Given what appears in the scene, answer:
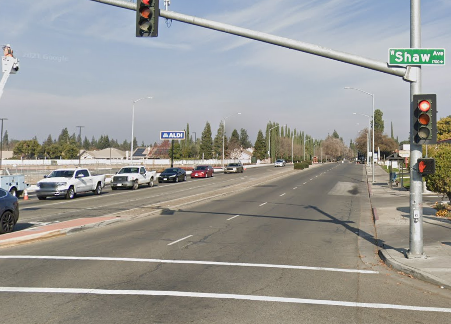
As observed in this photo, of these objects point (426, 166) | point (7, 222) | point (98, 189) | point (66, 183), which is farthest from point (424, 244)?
point (98, 189)

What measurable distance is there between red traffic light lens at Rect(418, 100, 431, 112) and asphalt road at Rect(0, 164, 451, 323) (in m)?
3.89

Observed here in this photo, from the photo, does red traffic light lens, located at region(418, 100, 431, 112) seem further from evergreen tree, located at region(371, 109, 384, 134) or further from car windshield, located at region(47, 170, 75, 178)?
evergreen tree, located at region(371, 109, 384, 134)

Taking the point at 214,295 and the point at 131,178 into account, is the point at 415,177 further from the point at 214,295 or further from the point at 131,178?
the point at 131,178

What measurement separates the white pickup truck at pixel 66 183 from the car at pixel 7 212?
1237 cm

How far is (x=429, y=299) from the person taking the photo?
7.62 metres

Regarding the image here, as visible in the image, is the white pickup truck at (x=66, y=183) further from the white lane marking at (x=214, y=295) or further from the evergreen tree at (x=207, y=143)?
the evergreen tree at (x=207, y=143)

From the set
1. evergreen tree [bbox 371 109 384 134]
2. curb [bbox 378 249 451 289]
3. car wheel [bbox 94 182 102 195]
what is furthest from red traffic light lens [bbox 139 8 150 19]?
evergreen tree [bbox 371 109 384 134]

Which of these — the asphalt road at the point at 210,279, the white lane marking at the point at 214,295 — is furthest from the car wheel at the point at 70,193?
the white lane marking at the point at 214,295

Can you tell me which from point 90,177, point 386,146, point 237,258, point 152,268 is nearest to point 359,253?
point 237,258

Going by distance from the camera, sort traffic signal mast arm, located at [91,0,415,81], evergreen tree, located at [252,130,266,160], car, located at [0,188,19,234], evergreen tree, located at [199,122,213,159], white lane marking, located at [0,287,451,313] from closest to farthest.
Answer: white lane marking, located at [0,287,451,313]
traffic signal mast arm, located at [91,0,415,81]
car, located at [0,188,19,234]
evergreen tree, located at [199,122,213,159]
evergreen tree, located at [252,130,266,160]

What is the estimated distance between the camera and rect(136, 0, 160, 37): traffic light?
10836 mm

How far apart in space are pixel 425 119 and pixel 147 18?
7191 mm

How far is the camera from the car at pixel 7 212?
44.4 feet

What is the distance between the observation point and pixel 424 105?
1034cm
